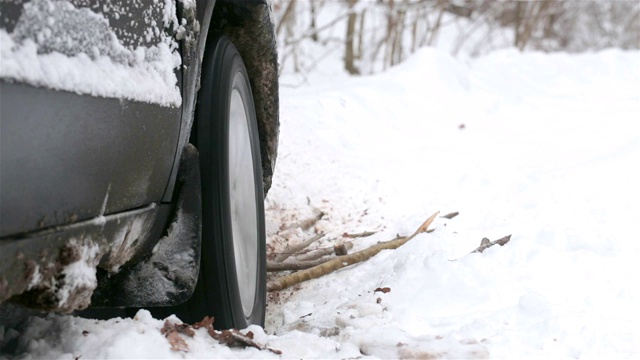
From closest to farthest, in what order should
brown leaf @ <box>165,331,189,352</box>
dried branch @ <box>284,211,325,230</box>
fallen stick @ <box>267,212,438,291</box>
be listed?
brown leaf @ <box>165,331,189,352</box>, fallen stick @ <box>267,212,438,291</box>, dried branch @ <box>284,211,325,230</box>

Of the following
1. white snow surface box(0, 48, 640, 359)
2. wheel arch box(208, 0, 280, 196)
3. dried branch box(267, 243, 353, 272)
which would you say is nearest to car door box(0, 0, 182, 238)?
white snow surface box(0, 48, 640, 359)

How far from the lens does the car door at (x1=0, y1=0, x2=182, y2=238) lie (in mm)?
1570

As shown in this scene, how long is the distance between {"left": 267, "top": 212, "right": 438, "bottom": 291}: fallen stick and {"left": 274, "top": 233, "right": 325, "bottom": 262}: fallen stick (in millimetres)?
366

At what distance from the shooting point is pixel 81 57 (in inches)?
69.8

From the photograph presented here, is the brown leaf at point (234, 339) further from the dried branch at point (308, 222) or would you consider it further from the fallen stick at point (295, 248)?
the dried branch at point (308, 222)

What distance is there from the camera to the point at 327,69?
15.9m

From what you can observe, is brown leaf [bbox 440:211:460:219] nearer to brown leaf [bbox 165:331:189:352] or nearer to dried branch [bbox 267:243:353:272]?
dried branch [bbox 267:243:353:272]

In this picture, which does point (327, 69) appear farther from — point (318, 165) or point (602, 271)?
point (602, 271)

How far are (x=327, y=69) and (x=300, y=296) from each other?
1247 cm

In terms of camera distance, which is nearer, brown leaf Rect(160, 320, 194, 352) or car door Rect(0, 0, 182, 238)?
car door Rect(0, 0, 182, 238)

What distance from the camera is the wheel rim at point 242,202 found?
2756 millimetres

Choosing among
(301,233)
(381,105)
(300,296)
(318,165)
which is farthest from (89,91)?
(381,105)

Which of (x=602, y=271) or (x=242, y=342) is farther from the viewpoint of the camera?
(x=602, y=271)

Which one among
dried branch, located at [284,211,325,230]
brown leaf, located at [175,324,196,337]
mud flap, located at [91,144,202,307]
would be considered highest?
mud flap, located at [91,144,202,307]
